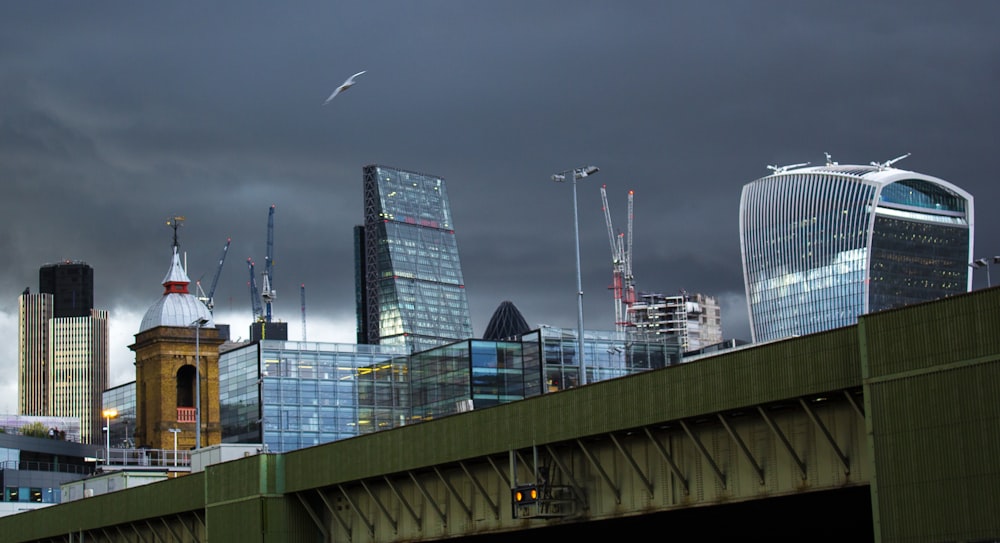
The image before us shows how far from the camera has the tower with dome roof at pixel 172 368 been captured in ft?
603

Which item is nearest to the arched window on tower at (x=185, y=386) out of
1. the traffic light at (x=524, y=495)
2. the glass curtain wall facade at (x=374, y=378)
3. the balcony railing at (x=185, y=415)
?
the balcony railing at (x=185, y=415)

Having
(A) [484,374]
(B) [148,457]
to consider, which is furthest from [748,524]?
(B) [148,457]

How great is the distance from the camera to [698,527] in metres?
56.8

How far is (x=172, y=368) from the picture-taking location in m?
186

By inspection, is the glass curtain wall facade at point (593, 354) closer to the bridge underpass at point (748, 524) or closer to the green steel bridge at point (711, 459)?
the green steel bridge at point (711, 459)

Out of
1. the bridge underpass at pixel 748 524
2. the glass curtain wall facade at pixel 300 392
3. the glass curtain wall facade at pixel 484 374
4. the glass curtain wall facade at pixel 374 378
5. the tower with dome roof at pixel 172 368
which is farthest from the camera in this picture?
the tower with dome roof at pixel 172 368

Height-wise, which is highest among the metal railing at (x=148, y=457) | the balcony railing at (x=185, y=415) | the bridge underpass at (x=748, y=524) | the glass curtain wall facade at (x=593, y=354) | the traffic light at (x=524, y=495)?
the glass curtain wall facade at (x=593, y=354)

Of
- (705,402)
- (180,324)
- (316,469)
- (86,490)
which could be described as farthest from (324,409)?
(705,402)

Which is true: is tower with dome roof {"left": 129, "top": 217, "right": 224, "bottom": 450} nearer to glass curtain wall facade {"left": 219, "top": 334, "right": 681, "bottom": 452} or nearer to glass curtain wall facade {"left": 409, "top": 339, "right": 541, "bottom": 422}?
glass curtain wall facade {"left": 219, "top": 334, "right": 681, "bottom": 452}

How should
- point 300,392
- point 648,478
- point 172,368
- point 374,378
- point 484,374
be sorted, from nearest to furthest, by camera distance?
point 648,478
point 484,374
point 300,392
point 374,378
point 172,368

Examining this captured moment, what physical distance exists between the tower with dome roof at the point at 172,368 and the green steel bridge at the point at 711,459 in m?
111

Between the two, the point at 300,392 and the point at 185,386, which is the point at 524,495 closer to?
the point at 300,392

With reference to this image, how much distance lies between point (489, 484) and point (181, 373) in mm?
144442

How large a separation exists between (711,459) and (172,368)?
486 ft
